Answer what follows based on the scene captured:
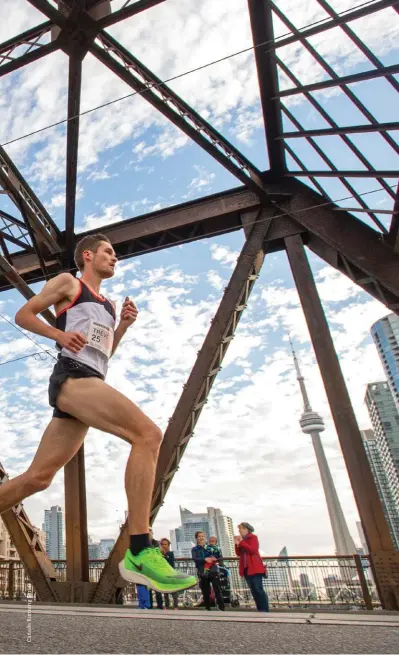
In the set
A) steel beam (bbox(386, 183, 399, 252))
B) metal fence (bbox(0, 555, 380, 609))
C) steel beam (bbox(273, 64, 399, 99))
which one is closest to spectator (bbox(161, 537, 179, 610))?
metal fence (bbox(0, 555, 380, 609))

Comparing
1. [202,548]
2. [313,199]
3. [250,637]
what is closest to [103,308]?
[250,637]

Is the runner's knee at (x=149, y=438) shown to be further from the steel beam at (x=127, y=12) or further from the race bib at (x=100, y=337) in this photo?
the steel beam at (x=127, y=12)

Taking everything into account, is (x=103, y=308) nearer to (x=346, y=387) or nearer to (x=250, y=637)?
(x=250, y=637)

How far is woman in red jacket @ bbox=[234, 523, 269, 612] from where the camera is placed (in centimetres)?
654

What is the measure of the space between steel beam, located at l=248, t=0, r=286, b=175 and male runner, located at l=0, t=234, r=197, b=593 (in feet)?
18.7

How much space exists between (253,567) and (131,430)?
5.47 meters

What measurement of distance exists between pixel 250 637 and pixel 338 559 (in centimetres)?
800

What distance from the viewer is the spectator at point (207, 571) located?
7.13m

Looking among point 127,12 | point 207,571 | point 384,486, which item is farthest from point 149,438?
point 384,486

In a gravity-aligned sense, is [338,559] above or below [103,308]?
below

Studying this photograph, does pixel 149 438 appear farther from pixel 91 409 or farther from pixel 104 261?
pixel 104 261

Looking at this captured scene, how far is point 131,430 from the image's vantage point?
223cm

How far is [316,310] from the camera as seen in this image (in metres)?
7.73

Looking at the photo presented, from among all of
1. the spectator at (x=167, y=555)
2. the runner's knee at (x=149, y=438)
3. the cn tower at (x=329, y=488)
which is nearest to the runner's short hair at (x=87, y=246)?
the runner's knee at (x=149, y=438)
